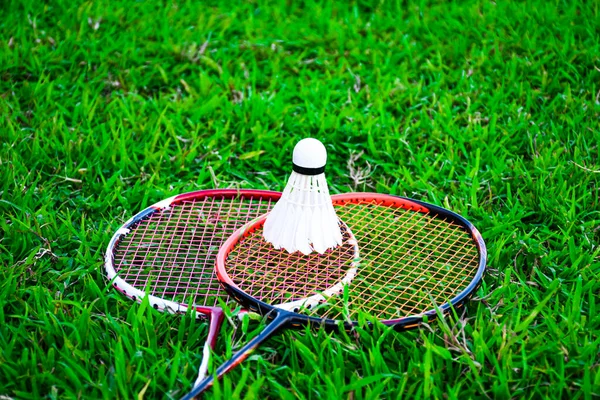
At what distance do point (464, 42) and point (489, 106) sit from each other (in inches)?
28.5

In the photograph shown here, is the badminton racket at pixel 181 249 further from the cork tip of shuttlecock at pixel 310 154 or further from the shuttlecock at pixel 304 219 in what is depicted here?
the cork tip of shuttlecock at pixel 310 154

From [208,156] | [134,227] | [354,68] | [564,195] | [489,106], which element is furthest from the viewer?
[354,68]

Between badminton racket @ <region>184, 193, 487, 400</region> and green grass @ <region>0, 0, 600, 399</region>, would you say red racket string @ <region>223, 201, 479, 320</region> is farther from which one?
green grass @ <region>0, 0, 600, 399</region>

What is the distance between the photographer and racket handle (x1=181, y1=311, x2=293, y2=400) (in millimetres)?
2078

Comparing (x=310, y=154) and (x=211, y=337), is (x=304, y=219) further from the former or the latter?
(x=211, y=337)

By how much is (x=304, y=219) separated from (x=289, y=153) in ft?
3.28

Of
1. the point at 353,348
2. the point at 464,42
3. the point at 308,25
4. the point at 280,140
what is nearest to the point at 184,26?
the point at 308,25

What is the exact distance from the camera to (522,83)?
13.0 ft

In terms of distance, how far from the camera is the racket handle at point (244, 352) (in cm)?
208

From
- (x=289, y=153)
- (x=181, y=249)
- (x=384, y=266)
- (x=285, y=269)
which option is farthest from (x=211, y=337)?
(x=289, y=153)

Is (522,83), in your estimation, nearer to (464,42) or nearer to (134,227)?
(464,42)

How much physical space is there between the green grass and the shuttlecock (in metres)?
0.39

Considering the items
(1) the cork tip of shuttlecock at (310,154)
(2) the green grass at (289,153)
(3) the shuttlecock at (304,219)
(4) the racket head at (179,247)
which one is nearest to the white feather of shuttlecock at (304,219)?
(3) the shuttlecock at (304,219)

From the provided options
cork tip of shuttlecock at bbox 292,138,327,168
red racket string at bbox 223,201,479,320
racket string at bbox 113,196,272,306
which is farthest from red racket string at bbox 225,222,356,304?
cork tip of shuttlecock at bbox 292,138,327,168
